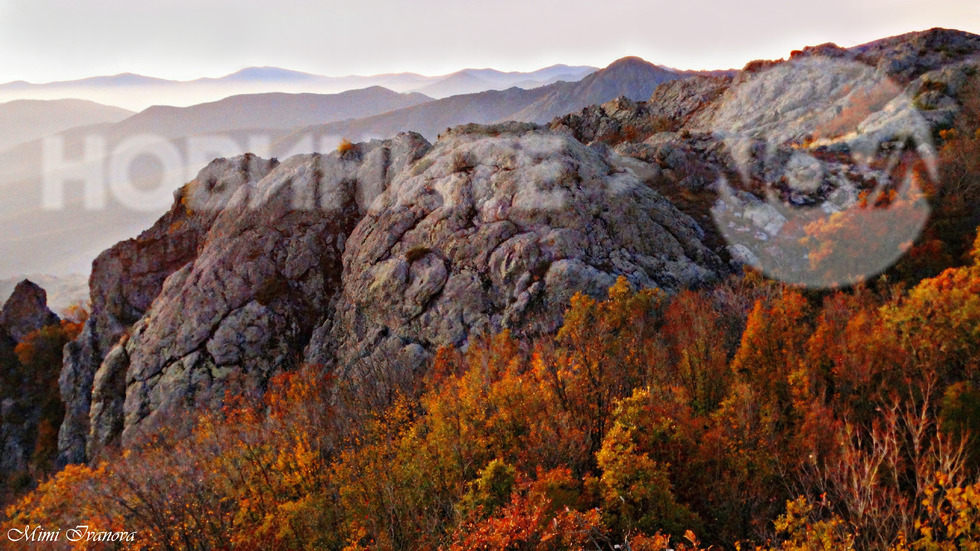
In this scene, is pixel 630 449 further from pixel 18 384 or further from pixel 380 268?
pixel 18 384

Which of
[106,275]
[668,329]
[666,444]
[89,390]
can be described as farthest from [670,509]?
[106,275]

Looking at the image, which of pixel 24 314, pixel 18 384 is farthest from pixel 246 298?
pixel 24 314

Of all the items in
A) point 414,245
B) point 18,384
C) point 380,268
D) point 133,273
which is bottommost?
point 18,384

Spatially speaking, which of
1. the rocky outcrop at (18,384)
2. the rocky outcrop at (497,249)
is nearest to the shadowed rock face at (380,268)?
the rocky outcrop at (497,249)

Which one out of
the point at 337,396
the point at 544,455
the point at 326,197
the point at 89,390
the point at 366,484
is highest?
the point at 326,197

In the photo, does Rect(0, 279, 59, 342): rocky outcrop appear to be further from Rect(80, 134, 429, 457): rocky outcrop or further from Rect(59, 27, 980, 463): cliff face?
Rect(80, 134, 429, 457): rocky outcrop

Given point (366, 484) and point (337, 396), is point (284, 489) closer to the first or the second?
point (366, 484)

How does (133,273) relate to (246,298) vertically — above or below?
above

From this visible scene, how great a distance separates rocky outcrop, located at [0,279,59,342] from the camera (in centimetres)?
8731

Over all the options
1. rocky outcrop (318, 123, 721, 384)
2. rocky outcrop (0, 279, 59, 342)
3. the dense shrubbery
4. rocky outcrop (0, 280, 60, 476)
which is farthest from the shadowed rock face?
rocky outcrop (0, 279, 59, 342)

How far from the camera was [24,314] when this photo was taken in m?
89.1

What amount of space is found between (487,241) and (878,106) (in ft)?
220

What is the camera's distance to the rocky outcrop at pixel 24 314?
87312mm

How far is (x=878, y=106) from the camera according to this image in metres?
75.4
